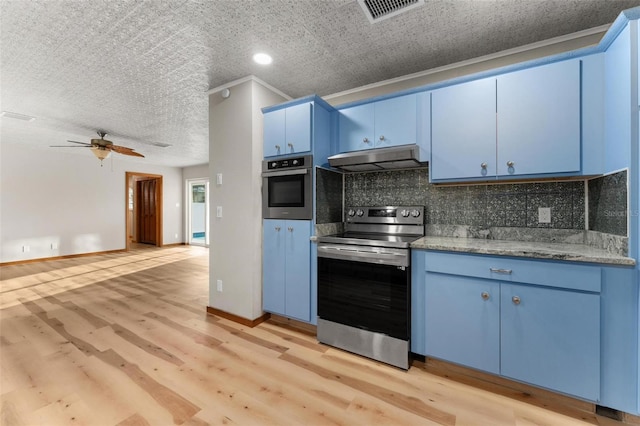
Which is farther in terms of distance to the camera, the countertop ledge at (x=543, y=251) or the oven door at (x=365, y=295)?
the oven door at (x=365, y=295)

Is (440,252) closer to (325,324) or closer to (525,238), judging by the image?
(525,238)

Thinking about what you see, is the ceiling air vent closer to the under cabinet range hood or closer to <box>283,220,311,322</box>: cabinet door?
the under cabinet range hood

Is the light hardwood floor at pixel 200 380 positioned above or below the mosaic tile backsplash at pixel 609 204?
below

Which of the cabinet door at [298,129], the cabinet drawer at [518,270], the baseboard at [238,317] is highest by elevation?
the cabinet door at [298,129]

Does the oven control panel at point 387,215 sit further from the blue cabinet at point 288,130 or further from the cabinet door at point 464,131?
the blue cabinet at point 288,130

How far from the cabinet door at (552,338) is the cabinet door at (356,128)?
1.59 metres

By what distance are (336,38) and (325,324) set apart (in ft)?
7.74

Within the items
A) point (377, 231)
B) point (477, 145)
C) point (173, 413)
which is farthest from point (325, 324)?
point (477, 145)

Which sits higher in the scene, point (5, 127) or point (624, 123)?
point (5, 127)

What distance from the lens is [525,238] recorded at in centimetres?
213

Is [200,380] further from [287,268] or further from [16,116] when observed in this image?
[16,116]

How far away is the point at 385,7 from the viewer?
1.82 metres

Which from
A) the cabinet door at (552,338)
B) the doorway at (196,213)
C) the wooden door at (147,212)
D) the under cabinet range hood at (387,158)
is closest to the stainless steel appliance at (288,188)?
the under cabinet range hood at (387,158)

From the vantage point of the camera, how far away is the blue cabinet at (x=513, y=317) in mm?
1535
